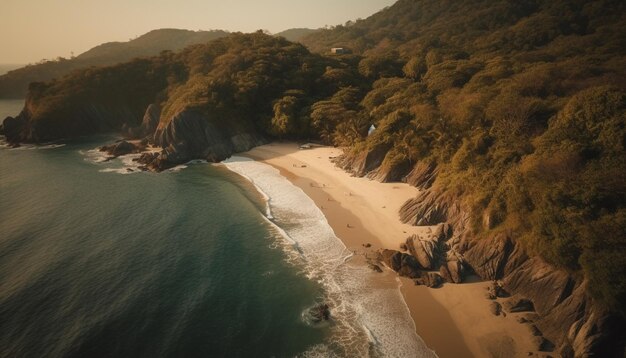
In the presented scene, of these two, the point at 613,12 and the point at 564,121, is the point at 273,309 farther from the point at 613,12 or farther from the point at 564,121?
the point at 613,12

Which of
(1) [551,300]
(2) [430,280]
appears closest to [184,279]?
(2) [430,280]

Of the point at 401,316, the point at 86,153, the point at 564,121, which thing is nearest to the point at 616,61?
the point at 564,121

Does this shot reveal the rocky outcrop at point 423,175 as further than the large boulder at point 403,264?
Yes

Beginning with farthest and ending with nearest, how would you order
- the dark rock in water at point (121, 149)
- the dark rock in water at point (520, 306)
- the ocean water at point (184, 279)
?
1. the dark rock in water at point (121, 149)
2. the dark rock in water at point (520, 306)
3. the ocean water at point (184, 279)

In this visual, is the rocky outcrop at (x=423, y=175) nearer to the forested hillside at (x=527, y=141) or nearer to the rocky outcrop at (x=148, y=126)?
the forested hillside at (x=527, y=141)

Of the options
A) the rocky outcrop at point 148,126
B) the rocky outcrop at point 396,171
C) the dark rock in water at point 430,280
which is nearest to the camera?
the dark rock in water at point 430,280

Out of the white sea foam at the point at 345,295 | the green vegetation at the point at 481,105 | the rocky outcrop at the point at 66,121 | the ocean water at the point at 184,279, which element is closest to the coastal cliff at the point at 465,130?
the green vegetation at the point at 481,105

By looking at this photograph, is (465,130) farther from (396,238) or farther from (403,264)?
(403,264)
